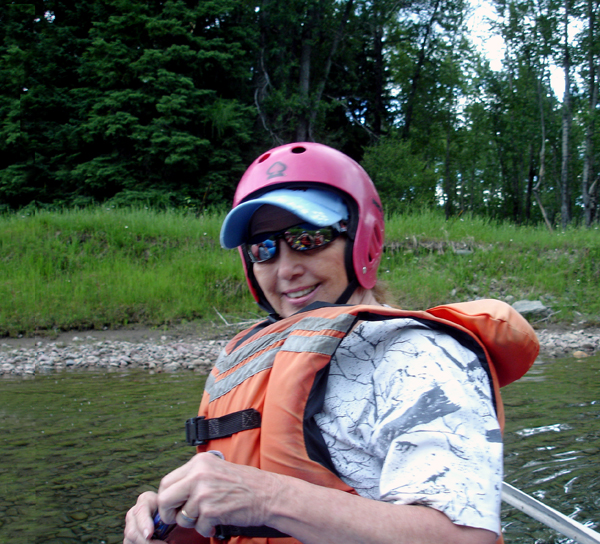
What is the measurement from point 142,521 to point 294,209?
88cm

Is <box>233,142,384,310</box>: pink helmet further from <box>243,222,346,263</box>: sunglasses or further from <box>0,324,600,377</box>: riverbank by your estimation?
<box>0,324,600,377</box>: riverbank

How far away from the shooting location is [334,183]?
1.66 m

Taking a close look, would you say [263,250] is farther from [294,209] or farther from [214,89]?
[214,89]

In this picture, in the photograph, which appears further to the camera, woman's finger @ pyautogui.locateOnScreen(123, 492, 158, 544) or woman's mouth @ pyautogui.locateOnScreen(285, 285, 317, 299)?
woman's mouth @ pyautogui.locateOnScreen(285, 285, 317, 299)

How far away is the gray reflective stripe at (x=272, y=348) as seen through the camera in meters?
1.27

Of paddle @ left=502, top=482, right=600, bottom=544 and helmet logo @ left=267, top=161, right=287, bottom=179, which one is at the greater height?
helmet logo @ left=267, top=161, right=287, bottom=179

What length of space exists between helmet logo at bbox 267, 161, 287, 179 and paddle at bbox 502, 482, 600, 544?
149 cm

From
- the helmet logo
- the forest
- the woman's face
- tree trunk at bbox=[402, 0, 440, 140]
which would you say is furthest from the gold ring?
tree trunk at bbox=[402, 0, 440, 140]

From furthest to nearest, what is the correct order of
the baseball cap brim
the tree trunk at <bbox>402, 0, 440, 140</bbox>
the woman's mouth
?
the tree trunk at <bbox>402, 0, 440, 140</bbox>
the woman's mouth
the baseball cap brim

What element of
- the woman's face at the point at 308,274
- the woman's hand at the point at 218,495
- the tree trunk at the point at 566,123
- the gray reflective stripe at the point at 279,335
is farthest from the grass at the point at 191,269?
the tree trunk at the point at 566,123

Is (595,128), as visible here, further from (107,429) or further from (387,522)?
(387,522)

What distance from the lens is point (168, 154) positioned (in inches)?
704

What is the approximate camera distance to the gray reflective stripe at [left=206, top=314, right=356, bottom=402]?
1.27 metres

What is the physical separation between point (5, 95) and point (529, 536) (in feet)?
69.8
